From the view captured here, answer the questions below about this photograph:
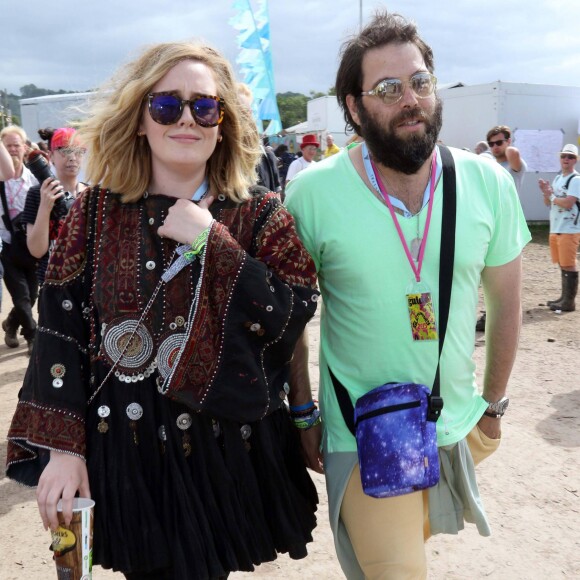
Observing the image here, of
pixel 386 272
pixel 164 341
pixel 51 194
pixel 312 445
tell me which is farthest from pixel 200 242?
pixel 51 194

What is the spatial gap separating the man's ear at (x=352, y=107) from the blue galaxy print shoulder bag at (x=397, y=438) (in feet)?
2.99

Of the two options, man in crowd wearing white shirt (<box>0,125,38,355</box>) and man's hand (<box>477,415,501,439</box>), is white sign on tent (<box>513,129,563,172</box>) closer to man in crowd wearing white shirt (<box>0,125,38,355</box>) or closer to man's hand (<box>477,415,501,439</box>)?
man in crowd wearing white shirt (<box>0,125,38,355</box>)

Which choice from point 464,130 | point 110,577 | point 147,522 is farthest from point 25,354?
point 464,130

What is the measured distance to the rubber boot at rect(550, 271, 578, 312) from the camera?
795 cm

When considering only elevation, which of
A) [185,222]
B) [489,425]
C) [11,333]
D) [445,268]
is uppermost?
[185,222]

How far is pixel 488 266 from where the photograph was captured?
7.40 ft

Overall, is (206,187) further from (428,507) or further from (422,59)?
(428,507)

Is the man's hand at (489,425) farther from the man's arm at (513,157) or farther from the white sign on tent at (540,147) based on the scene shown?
the white sign on tent at (540,147)

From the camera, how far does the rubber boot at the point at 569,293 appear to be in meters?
7.95

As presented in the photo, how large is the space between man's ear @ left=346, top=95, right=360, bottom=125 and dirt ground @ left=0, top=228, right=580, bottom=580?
6.50 ft

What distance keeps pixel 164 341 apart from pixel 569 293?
7.31 metres

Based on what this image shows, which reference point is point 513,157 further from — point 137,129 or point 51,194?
point 137,129

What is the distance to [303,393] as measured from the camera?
216 centimetres

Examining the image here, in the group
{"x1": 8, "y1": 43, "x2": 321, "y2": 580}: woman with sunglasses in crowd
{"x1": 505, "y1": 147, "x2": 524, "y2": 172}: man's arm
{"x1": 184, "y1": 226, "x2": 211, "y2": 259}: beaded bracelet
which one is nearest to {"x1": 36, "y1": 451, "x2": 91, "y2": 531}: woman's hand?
{"x1": 8, "y1": 43, "x2": 321, "y2": 580}: woman with sunglasses in crowd
